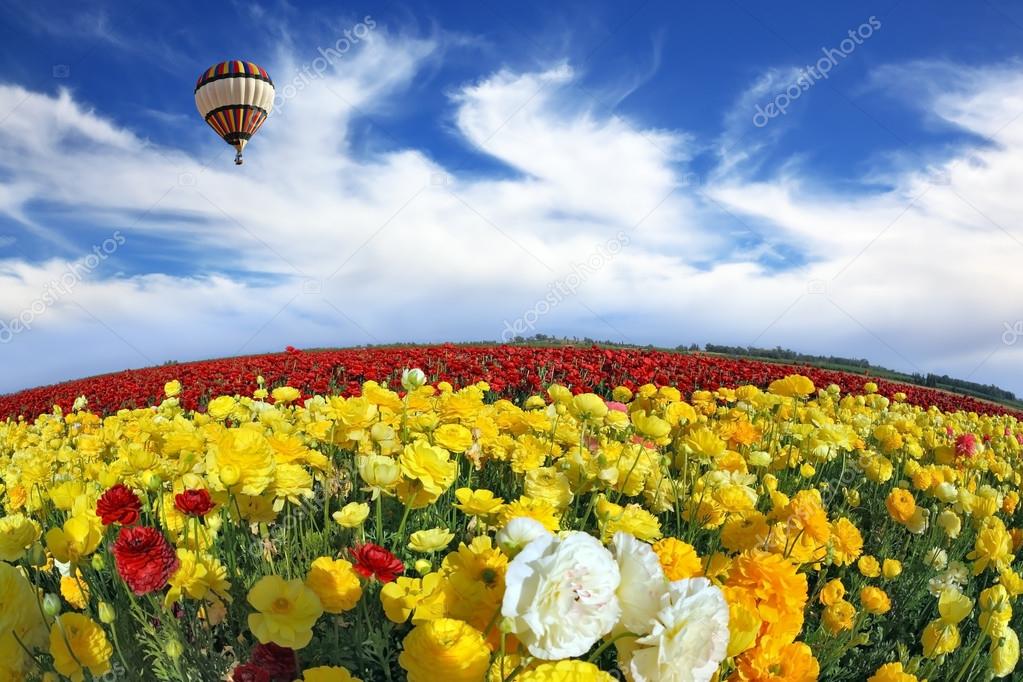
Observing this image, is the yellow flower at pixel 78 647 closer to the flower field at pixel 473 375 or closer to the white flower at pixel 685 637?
the white flower at pixel 685 637

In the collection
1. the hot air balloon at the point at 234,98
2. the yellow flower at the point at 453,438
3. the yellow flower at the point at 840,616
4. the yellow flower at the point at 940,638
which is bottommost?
the yellow flower at the point at 940,638

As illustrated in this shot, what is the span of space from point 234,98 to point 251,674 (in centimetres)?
1911

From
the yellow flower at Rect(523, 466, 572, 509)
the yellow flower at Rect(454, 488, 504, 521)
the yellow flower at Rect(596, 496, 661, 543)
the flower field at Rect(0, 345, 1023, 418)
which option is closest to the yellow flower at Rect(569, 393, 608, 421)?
the yellow flower at Rect(523, 466, 572, 509)

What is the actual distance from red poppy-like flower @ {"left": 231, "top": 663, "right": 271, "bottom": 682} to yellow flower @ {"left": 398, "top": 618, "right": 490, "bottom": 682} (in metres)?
0.61

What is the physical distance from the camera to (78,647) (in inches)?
57.3

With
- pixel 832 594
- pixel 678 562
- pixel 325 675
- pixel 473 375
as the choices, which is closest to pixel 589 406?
pixel 832 594

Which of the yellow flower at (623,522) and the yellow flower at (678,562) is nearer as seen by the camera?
the yellow flower at (678,562)

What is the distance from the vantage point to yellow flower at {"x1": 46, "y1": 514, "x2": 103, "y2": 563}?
5.21ft

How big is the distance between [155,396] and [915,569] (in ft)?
34.2

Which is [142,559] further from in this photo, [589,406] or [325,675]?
[589,406]

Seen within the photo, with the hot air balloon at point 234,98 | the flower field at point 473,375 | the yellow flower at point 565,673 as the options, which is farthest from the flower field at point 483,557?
the hot air balloon at point 234,98

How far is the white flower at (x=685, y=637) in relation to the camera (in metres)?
0.86

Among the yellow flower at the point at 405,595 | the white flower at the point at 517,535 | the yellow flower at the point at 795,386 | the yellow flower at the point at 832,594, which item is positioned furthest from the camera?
the yellow flower at the point at 795,386

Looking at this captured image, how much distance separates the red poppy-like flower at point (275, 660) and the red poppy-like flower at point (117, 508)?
0.59 m
